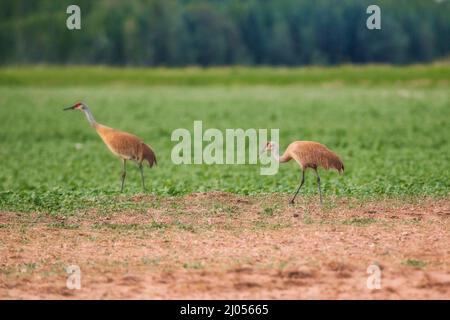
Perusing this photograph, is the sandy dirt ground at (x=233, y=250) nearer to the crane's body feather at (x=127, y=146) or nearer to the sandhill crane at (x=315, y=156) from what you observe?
the sandhill crane at (x=315, y=156)

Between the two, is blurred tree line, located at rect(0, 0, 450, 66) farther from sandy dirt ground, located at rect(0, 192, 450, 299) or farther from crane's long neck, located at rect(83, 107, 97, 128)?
sandy dirt ground, located at rect(0, 192, 450, 299)

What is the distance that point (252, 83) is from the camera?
6519 centimetres

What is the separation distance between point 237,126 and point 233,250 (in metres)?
21.0

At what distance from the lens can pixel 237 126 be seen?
31.2 metres

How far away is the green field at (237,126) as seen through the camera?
14.8 meters

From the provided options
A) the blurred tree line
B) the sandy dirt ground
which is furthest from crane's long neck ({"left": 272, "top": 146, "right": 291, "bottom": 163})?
the blurred tree line


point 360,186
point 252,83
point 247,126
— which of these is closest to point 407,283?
point 360,186

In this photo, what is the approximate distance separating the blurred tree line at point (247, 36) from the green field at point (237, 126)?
30316 millimetres

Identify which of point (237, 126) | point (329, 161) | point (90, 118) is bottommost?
point (329, 161)

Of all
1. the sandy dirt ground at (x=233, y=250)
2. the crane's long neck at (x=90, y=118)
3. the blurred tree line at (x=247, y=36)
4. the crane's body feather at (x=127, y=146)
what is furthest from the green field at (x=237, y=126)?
the blurred tree line at (x=247, y=36)

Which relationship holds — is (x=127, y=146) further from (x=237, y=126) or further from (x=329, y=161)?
(x=237, y=126)

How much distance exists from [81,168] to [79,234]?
8765mm

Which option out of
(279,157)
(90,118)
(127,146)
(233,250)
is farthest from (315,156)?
(90,118)

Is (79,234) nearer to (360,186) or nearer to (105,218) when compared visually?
(105,218)
